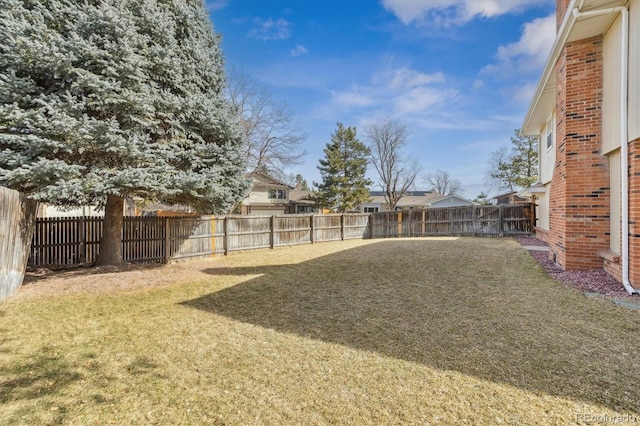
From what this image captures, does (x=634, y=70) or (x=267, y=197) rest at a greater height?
(x=634, y=70)

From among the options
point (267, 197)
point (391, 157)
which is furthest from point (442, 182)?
point (267, 197)

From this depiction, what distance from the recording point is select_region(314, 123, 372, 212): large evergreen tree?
29375mm

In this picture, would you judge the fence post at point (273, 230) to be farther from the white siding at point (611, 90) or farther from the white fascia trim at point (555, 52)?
the white siding at point (611, 90)

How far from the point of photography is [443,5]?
927 cm

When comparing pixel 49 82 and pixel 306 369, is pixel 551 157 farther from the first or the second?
pixel 49 82

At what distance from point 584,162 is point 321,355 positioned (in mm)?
6417

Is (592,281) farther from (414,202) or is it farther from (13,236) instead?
(414,202)

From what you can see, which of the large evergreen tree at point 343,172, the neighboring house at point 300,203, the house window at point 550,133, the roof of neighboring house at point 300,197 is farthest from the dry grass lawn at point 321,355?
the roof of neighboring house at point 300,197

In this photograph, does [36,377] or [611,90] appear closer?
[36,377]

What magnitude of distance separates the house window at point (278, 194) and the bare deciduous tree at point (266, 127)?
23.2 ft

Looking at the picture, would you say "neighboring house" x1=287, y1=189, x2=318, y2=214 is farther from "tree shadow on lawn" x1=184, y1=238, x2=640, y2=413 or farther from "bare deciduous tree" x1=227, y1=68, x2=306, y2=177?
"tree shadow on lawn" x1=184, y1=238, x2=640, y2=413

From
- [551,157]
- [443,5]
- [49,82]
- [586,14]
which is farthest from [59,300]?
[551,157]

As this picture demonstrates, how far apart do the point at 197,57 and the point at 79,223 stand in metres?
5.37

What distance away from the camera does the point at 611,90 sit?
565 cm
